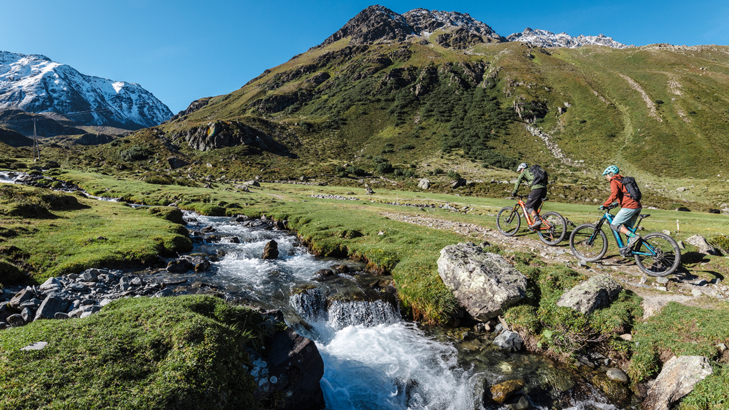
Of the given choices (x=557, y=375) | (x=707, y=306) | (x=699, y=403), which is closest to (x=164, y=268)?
(x=557, y=375)

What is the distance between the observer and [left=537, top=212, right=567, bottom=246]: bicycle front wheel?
1677 centimetres

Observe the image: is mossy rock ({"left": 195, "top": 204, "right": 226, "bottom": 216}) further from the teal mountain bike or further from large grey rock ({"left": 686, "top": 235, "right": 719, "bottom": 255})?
large grey rock ({"left": 686, "top": 235, "right": 719, "bottom": 255})

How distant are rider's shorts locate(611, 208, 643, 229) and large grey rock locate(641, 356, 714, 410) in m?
5.98

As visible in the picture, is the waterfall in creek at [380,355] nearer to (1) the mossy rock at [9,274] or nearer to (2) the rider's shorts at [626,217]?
(2) the rider's shorts at [626,217]

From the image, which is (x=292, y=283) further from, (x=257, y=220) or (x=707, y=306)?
(x=257, y=220)

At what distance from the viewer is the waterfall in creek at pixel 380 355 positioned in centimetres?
988

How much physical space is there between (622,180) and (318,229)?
22.5 meters

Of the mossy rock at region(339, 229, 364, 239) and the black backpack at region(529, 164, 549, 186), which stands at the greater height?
the black backpack at region(529, 164, 549, 186)

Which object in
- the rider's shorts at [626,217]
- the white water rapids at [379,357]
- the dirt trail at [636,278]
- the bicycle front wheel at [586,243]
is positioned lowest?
the white water rapids at [379,357]

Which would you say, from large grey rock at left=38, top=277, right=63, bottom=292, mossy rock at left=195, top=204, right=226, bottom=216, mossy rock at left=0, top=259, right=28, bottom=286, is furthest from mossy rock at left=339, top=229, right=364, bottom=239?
mossy rock at left=195, top=204, right=226, bottom=216

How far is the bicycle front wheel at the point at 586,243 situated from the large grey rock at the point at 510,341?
21.7 feet

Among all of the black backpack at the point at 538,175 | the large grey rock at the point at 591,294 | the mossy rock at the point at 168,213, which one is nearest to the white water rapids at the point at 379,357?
the large grey rock at the point at 591,294

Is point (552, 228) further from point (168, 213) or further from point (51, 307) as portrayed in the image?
point (168, 213)

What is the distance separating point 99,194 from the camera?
50.8 meters
